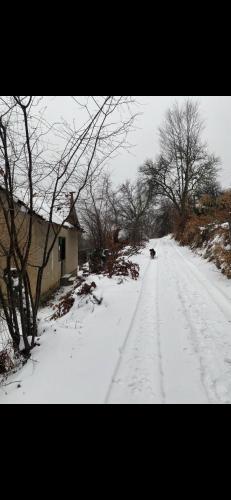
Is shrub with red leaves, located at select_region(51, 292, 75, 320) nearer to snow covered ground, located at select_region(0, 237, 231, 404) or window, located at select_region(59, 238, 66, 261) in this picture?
snow covered ground, located at select_region(0, 237, 231, 404)

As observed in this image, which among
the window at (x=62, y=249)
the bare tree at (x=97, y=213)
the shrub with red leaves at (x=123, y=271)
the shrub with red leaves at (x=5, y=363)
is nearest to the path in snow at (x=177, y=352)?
the shrub with red leaves at (x=5, y=363)

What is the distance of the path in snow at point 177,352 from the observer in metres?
3.07

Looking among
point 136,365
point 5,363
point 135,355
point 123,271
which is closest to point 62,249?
point 123,271

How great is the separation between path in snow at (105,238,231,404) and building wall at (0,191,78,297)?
252 cm

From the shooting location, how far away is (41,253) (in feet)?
33.9

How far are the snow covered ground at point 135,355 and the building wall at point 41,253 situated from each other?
1.71 metres

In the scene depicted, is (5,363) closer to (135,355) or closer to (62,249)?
(135,355)

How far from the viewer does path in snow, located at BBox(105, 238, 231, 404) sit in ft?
10.1

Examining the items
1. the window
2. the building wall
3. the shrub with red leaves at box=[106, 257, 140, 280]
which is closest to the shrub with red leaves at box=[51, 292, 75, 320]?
the building wall

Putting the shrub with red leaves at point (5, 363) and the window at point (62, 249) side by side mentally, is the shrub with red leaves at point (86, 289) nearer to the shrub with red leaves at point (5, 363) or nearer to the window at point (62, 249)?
the shrub with red leaves at point (5, 363)

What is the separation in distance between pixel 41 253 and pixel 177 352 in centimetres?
740

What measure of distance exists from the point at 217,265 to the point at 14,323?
816cm
